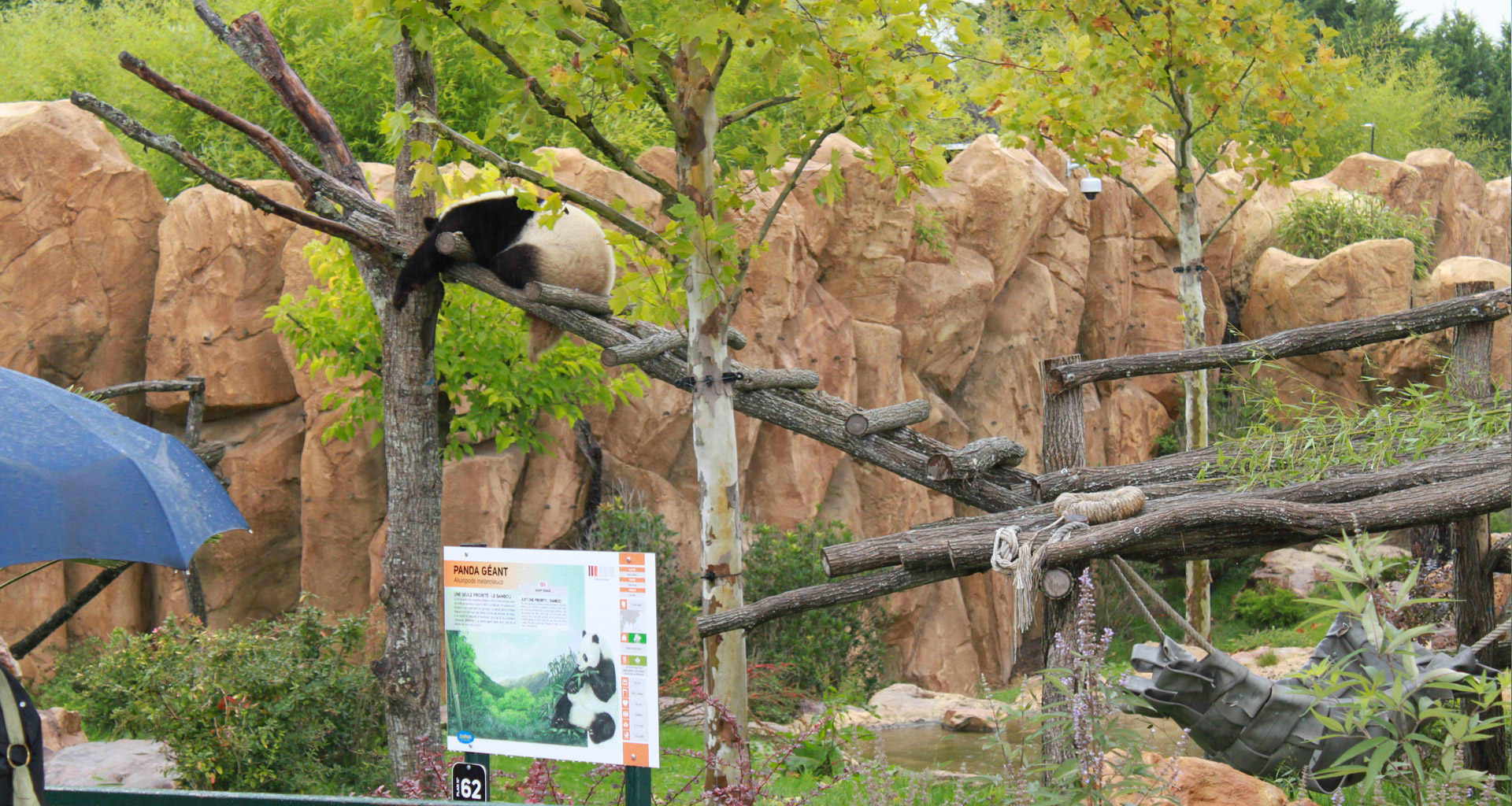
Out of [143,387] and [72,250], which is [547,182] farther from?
[72,250]

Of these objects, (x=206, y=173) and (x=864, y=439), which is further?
(x=864, y=439)

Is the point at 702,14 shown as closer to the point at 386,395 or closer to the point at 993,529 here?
the point at 993,529

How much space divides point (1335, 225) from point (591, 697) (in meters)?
12.7

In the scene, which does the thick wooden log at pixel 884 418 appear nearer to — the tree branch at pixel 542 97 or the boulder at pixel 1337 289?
the tree branch at pixel 542 97

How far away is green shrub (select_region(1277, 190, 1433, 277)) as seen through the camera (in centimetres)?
1288

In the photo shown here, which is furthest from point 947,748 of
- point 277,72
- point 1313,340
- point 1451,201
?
point 1451,201

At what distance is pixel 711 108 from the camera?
14.6 ft

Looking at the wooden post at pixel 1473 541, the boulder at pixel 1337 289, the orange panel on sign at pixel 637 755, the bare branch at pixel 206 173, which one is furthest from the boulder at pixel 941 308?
the orange panel on sign at pixel 637 755

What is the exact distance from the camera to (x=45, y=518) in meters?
2.84

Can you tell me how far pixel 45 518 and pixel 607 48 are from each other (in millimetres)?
2363

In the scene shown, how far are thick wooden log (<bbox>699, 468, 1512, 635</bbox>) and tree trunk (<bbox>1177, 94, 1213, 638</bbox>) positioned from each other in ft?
17.1

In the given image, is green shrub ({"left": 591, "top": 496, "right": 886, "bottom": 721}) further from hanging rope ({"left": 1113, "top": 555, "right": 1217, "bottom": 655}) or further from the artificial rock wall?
hanging rope ({"left": 1113, "top": 555, "right": 1217, "bottom": 655})

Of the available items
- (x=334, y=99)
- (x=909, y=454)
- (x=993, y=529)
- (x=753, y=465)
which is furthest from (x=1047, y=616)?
(x=334, y=99)

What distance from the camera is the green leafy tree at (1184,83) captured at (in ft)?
24.8
